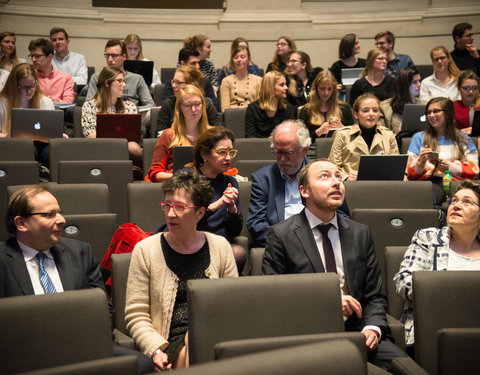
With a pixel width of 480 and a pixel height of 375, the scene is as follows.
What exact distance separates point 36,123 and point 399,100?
115 inches

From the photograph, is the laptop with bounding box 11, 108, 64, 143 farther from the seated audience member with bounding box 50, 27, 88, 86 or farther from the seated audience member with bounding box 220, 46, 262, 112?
the seated audience member with bounding box 50, 27, 88, 86

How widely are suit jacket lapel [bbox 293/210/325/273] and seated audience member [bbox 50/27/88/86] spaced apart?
4.75 m

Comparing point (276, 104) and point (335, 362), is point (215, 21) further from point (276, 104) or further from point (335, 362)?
point (335, 362)

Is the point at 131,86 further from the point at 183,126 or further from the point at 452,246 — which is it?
the point at 452,246

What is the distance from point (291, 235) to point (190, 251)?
0.40m

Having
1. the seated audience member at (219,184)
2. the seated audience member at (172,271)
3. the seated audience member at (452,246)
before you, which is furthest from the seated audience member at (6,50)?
the seated audience member at (452,246)

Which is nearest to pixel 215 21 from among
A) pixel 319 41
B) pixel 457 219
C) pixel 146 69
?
pixel 319 41

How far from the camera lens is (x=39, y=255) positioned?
241 centimetres

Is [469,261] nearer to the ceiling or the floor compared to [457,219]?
nearer to the floor

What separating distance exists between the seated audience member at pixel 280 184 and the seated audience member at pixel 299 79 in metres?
2.54

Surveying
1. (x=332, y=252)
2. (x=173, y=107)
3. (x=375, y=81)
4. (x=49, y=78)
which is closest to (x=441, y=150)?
(x=375, y=81)

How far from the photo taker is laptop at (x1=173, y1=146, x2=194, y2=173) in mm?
3760

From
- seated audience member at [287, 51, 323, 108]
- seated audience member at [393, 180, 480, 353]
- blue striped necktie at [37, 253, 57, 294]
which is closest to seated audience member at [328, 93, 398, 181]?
seated audience member at [287, 51, 323, 108]

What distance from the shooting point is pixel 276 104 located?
17.1ft
